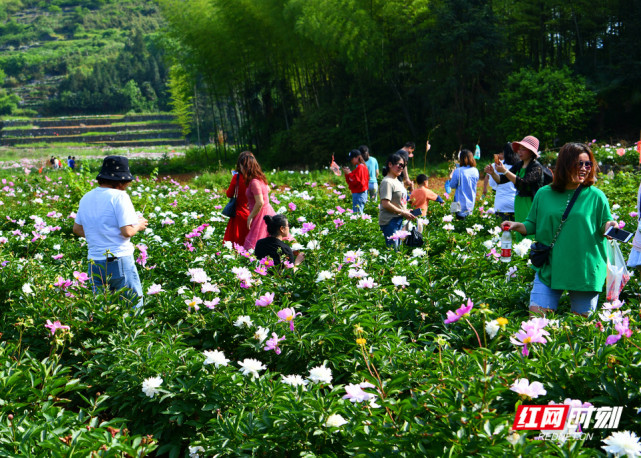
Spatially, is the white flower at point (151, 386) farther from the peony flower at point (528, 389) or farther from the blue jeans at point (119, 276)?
the peony flower at point (528, 389)

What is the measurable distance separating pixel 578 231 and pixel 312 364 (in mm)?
1450

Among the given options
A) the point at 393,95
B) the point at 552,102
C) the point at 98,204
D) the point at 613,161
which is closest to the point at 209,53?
the point at 393,95

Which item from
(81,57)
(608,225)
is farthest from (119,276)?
(81,57)

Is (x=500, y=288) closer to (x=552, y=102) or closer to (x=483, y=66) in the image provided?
(x=552, y=102)

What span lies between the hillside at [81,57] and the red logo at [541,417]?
164 feet

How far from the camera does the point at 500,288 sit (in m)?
3.39

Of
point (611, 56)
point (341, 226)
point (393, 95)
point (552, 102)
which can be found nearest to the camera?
point (341, 226)

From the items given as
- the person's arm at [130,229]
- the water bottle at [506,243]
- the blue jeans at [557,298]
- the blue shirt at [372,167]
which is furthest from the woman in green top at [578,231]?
the blue shirt at [372,167]

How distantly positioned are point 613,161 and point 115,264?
39.6 ft

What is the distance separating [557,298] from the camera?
2.82m

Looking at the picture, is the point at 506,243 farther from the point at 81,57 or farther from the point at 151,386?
the point at 81,57

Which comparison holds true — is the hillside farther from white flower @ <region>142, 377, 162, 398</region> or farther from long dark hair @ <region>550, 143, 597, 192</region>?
white flower @ <region>142, 377, 162, 398</region>

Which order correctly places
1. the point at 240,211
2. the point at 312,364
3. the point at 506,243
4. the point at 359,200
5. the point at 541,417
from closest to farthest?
the point at 541,417
the point at 312,364
the point at 506,243
the point at 240,211
the point at 359,200

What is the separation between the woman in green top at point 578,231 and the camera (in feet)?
8.77
